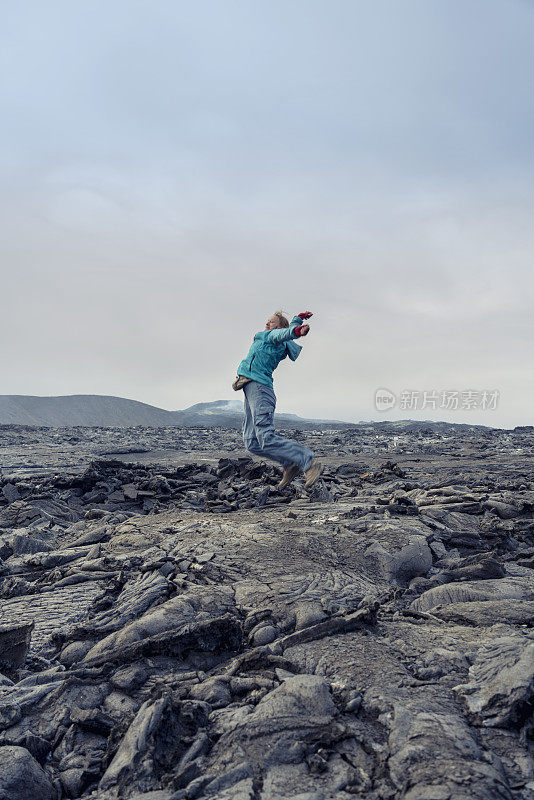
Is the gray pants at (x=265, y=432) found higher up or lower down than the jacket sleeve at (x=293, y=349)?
lower down

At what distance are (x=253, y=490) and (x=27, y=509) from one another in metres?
2.95

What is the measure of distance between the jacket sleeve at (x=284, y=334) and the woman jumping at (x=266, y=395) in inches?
0.6

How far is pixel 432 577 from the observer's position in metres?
3.74

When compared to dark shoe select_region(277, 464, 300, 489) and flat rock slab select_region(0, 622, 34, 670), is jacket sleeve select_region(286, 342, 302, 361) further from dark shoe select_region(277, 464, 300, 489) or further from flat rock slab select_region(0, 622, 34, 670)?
flat rock slab select_region(0, 622, 34, 670)

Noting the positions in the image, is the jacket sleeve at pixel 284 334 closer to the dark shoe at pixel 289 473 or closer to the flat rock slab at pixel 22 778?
the dark shoe at pixel 289 473

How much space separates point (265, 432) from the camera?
553cm

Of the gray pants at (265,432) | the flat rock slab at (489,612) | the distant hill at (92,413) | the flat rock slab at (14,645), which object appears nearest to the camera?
the flat rock slab at (14,645)

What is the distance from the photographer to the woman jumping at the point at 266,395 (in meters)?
5.54

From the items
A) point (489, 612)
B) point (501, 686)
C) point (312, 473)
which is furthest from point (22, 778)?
point (312, 473)

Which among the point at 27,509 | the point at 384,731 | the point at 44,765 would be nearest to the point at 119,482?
the point at 27,509

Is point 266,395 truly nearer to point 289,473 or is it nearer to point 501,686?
point 289,473

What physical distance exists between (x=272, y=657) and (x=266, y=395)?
349 centimetres

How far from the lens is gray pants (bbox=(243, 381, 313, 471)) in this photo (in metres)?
5.53

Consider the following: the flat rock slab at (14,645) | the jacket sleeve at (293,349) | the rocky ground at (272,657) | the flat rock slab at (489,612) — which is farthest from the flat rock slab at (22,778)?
the jacket sleeve at (293,349)
